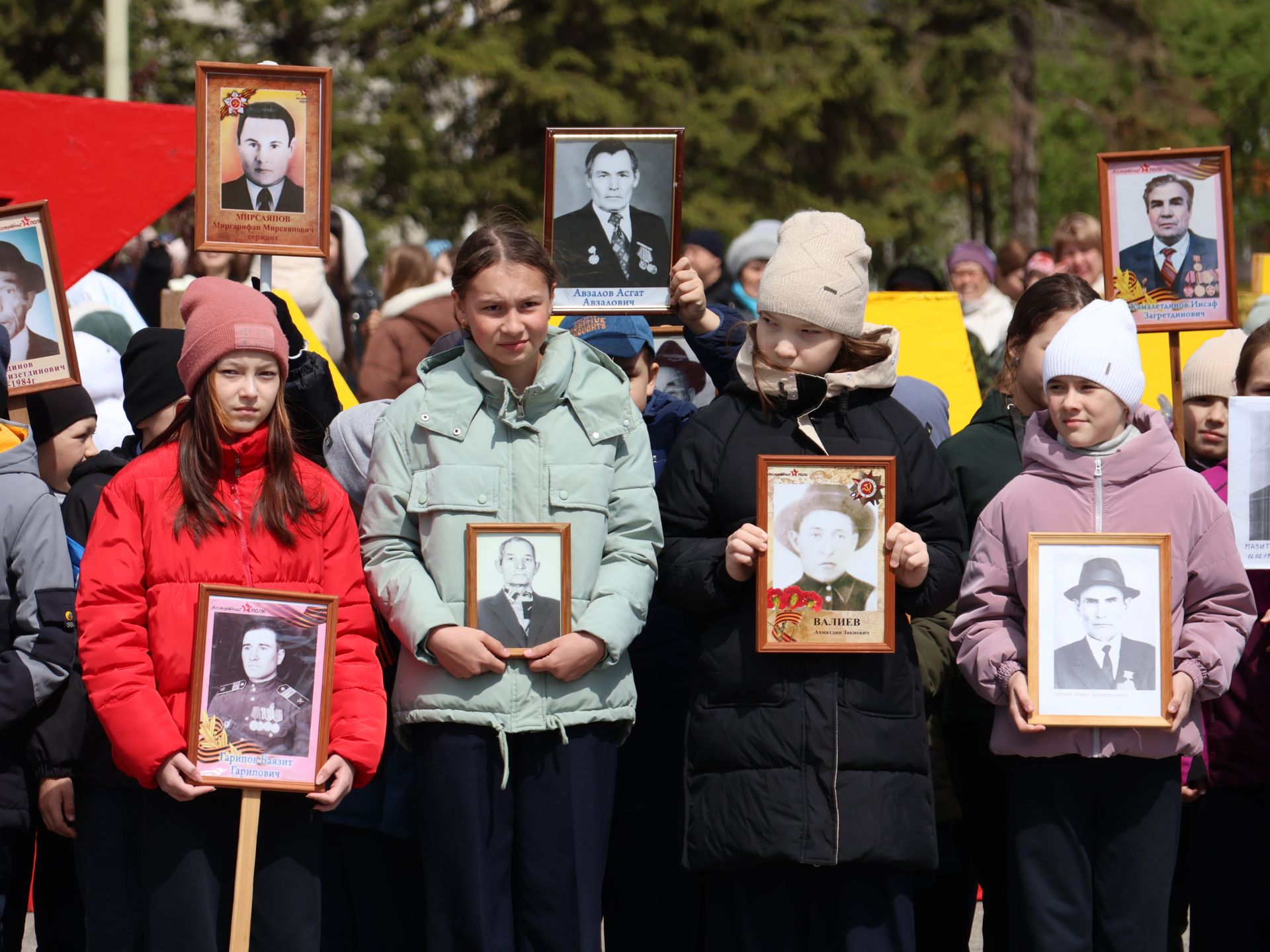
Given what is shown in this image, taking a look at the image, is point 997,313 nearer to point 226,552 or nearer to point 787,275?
point 787,275

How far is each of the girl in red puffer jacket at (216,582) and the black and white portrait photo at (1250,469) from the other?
2376 millimetres

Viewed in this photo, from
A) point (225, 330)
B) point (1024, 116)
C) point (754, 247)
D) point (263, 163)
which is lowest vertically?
point (225, 330)

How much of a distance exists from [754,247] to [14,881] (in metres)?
6.72

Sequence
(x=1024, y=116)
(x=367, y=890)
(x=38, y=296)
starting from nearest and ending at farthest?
1. (x=367, y=890)
2. (x=38, y=296)
3. (x=1024, y=116)

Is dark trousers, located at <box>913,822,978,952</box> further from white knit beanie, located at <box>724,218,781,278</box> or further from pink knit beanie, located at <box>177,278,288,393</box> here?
white knit beanie, located at <box>724,218,781,278</box>

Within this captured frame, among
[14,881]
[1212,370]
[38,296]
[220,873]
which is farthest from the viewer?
[1212,370]

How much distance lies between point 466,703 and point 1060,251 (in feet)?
20.2

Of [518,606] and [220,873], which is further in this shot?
[518,606]

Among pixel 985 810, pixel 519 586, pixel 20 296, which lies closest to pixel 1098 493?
pixel 985 810

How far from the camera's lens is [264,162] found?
5.27 meters

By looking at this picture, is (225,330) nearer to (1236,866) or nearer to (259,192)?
(259,192)

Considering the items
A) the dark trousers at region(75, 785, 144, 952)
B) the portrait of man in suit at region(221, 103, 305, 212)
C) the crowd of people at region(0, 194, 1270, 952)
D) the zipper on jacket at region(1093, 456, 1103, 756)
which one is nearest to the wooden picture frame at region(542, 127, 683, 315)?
the crowd of people at region(0, 194, 1270, 952)

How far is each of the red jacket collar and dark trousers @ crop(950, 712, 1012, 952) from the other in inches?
82.3

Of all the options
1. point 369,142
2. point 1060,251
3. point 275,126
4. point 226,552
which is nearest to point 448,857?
point 226,552
